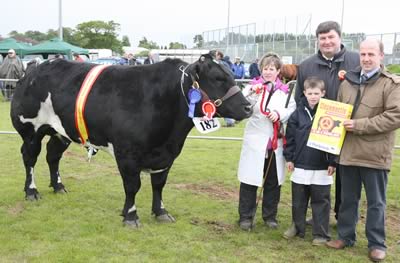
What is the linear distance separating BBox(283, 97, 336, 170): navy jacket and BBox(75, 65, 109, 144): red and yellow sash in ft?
6.97

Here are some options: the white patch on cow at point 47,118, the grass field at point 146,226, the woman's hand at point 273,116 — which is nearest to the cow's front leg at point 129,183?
the grass field at point 146,226

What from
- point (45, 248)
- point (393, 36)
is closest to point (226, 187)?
point (45, 248)

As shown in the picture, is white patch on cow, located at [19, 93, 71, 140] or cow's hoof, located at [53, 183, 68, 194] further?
cow's hoof, located at [53, 183, 68, 194]

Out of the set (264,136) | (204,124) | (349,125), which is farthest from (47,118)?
(349,125)

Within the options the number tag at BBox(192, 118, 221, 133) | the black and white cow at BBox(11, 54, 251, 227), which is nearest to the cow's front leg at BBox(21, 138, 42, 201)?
the black and white cow at BBox(11, 54, 251, 227)

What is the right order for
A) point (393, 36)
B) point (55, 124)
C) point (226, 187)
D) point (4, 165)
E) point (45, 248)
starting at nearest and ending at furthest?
point (45, 248), point (55, 124), point (226, 187), point (4, 165), point (393, 36)

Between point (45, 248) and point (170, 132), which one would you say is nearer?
point (45, 248)

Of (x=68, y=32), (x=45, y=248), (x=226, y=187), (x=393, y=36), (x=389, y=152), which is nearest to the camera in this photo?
→ (x=389, y=152)

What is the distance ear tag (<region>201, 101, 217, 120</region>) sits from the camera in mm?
4598

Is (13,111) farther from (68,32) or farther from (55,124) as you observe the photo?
(68,32)

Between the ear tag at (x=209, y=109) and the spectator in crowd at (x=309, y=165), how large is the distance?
74cm

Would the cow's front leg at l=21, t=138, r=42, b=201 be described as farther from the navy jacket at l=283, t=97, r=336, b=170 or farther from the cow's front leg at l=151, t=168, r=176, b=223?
the navy jacket at l=283, t=97, r=336, b=170

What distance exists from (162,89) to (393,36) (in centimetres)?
2159

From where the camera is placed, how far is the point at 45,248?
4.40 m
